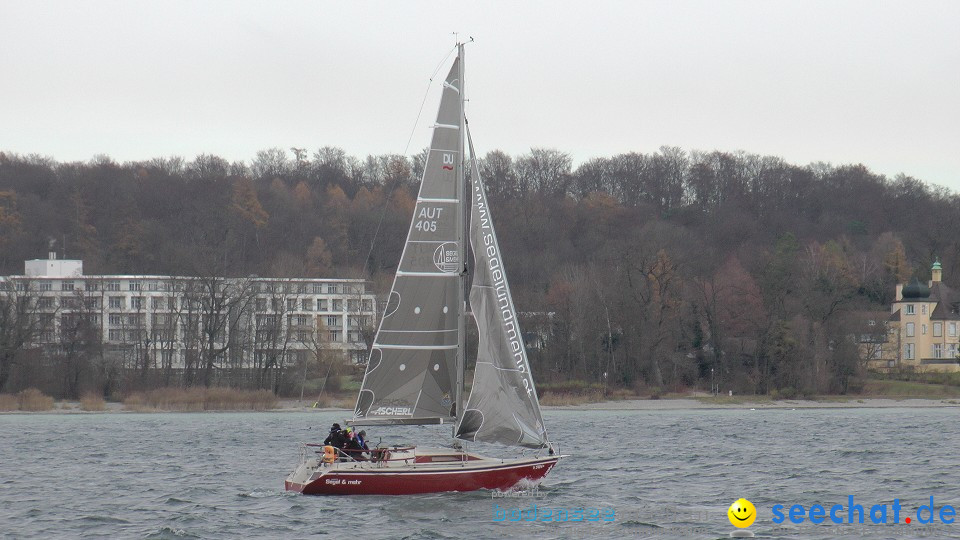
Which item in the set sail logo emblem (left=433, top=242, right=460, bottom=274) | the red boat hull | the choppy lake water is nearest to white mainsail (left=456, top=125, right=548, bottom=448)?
sail logo emblem (left=433, top=242, right=460, bottom=274)

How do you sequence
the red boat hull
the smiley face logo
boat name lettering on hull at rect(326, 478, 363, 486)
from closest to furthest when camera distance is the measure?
the smiley face logo
the red boat hull
boat name lettering on hull at rect(326, 478, 363, 486)

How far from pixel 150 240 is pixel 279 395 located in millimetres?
50208

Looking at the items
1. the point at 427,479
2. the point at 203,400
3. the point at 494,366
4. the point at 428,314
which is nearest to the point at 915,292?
the point at 203,400

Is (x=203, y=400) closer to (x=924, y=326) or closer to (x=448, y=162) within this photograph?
(x=448, y=162)

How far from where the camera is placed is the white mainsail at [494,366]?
28203 millimetres

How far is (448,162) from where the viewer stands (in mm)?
28188

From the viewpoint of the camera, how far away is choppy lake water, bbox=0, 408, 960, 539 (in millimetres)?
25656

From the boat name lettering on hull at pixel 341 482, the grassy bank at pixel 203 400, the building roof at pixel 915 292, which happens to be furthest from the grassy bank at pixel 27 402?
the building roof at pixel 915 292

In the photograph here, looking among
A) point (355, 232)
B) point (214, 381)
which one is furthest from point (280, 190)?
point (214, 381)

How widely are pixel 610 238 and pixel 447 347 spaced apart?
329 feet

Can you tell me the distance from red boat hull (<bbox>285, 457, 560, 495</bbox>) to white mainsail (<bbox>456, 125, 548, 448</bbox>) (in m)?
0.68

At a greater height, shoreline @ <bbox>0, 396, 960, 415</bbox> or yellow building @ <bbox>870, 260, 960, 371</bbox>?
yellow building @ <bbox>870, 260, 960, 371</bbox>

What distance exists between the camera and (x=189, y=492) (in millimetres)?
31766

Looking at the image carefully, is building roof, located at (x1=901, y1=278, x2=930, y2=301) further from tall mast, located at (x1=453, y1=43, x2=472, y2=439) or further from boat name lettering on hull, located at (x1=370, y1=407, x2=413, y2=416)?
boat name lettering on hull, located at (x1=370, y1=407, x2=413, y2=416)
